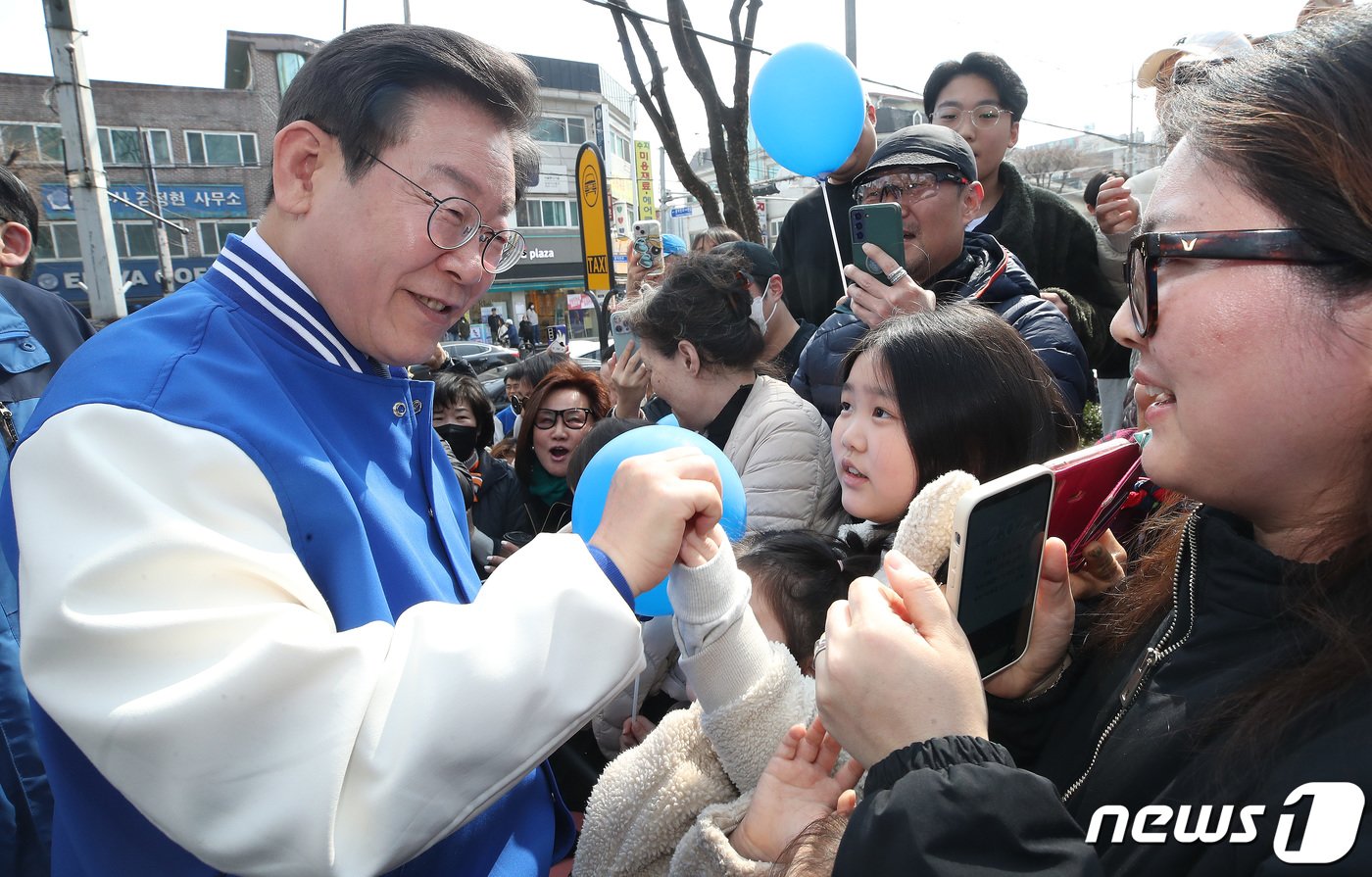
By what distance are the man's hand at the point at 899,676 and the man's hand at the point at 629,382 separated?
3.23 meters

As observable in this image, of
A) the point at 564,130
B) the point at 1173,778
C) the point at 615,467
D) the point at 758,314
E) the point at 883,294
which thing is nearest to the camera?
the point at 1173,778

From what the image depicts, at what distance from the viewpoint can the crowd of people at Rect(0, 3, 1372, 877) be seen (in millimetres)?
902

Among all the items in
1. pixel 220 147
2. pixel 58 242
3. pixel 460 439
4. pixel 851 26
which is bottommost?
pixel 460 439

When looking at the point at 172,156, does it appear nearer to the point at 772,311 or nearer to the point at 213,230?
the point at 213,230

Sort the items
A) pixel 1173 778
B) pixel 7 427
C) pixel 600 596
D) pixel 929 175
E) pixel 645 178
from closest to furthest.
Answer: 1. pixel 1173 778
2. pixel 600 596
3. pixel 7 427
4. pixel 929 175
5. pixel 645 178

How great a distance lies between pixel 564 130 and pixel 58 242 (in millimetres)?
23800

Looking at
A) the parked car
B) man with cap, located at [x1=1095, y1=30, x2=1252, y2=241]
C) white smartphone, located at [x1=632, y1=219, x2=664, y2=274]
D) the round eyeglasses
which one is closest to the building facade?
the parked car

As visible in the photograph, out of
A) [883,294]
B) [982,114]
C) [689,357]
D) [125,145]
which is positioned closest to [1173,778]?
[883,294]

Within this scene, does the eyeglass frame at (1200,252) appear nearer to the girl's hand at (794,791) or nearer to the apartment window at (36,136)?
the girl's hand at (794,791)

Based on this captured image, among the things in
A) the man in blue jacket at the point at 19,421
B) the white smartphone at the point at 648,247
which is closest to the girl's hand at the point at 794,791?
the man in blue jacket at the point at 19,421

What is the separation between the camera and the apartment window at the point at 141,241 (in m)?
32.9

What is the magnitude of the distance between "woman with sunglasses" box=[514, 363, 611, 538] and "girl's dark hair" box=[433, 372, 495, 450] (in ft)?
1.37

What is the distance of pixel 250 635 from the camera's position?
93 centimetres

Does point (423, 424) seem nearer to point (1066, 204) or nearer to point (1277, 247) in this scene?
point (1277, 247)
